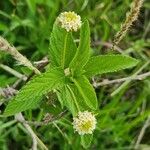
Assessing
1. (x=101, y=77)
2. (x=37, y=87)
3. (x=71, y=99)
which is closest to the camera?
(x=37, y=87)

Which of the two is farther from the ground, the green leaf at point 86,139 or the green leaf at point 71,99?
the green leaf at point 71,99

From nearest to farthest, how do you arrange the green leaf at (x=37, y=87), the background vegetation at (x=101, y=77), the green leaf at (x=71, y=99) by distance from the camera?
1. the green leaf at (x=37, y=87)
2. the green leaf at (x=71, y=99)
3. the background vegetation at (x=101, y=77)

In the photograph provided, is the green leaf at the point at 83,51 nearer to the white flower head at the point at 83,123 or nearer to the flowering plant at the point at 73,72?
the flowering plant at the point at 73,72

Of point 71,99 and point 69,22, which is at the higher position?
point 69,22

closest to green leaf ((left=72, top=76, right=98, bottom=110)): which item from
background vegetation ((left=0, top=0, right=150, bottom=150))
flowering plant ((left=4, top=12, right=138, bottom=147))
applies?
flowering plant ((left=4, top=12, right=138, bottom=147))

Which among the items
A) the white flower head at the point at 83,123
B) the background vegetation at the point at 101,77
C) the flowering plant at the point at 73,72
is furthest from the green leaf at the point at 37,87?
the background vegetation at the point at 101,77

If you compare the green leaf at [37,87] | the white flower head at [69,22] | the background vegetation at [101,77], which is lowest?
the background vegetation at [101,77]

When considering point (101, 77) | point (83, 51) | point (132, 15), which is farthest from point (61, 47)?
point (101, 77)

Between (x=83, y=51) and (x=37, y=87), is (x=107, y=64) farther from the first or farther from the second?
(x=37, y=87)
